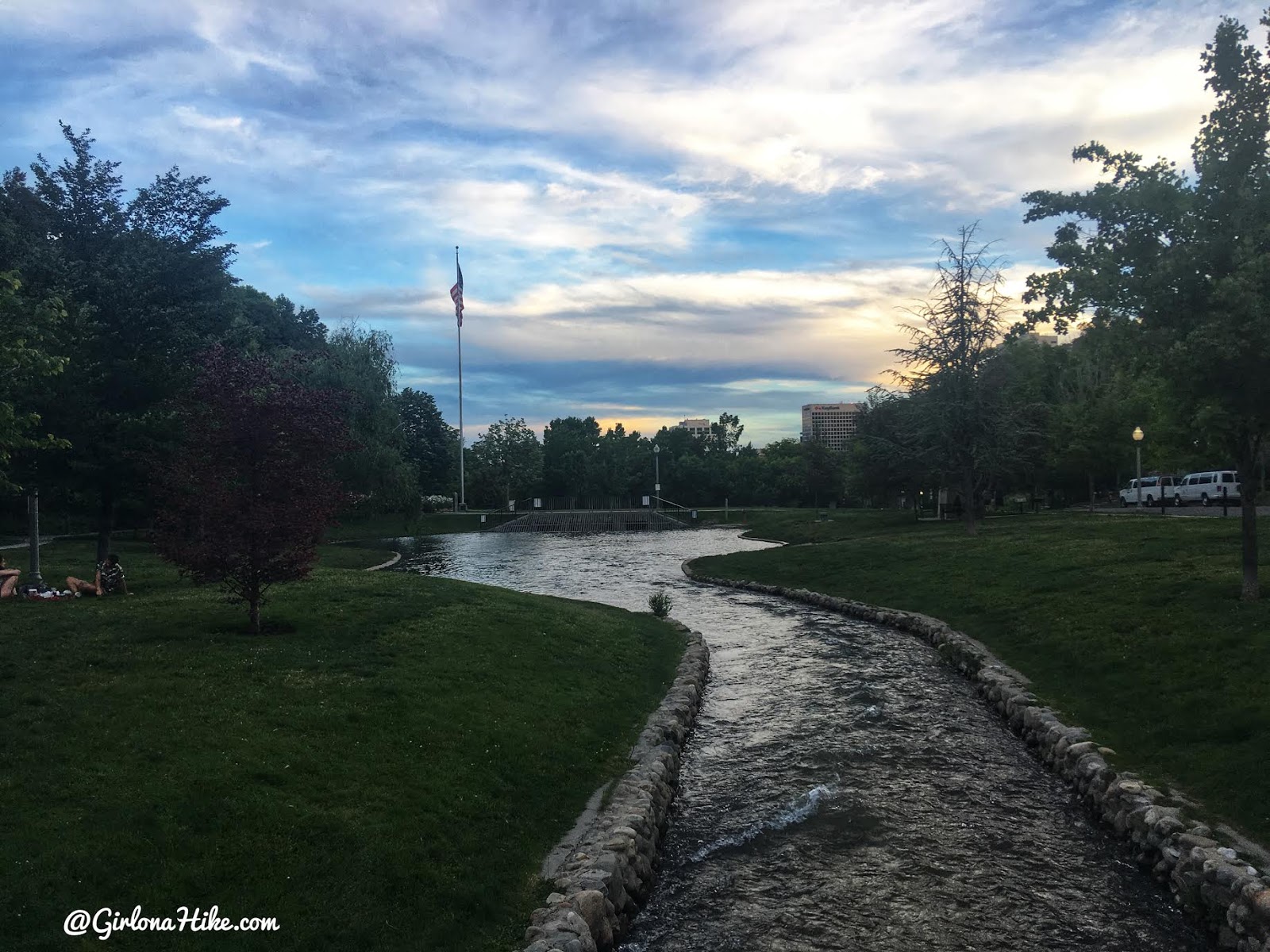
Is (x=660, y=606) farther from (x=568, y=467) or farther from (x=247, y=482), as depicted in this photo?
(x=568, y=467)

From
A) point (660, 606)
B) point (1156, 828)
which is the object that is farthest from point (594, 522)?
point (1156, 828)

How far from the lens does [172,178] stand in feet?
123

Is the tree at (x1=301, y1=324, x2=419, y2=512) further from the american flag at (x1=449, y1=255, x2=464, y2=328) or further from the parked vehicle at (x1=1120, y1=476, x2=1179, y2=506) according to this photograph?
the parked vehicle at (x1=1120, y1=476, x2=1179, y2=506)

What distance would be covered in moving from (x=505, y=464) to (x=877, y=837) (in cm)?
12334

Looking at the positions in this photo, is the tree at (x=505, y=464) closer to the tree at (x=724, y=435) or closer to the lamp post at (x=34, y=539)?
the tree at (x=724, y=435)

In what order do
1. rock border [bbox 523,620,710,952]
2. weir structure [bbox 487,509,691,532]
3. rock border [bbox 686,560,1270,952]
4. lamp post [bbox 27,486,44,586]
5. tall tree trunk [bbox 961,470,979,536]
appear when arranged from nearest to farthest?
rock border [bbox 523,620,710,952] < rock border [bbox 686,560,1270,952] < lamp post [bbox 27,486,44,586] < tall tree trunk [bbox 961,470,979,536] < weir structure [bbox 487,509,691,532]

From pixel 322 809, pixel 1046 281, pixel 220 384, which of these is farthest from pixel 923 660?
pixel 220 384

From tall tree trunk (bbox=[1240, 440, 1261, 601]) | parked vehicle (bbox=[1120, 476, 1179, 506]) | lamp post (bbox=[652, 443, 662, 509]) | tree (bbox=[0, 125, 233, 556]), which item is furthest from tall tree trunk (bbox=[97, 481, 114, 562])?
lamp post (bbox=[652, 443, 662, 509])

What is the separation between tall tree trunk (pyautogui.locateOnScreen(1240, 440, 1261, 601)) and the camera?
1867 centimetres

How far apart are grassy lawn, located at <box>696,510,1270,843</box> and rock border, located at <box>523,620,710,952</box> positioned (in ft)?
→ 24.7

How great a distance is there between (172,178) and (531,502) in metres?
99.0

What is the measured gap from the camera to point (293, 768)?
10.9m

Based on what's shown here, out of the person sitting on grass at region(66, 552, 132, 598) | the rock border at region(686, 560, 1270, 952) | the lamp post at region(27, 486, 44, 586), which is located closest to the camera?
the rock border at region(686, 560, 1270, 952)

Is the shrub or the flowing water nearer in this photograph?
the flowing water
